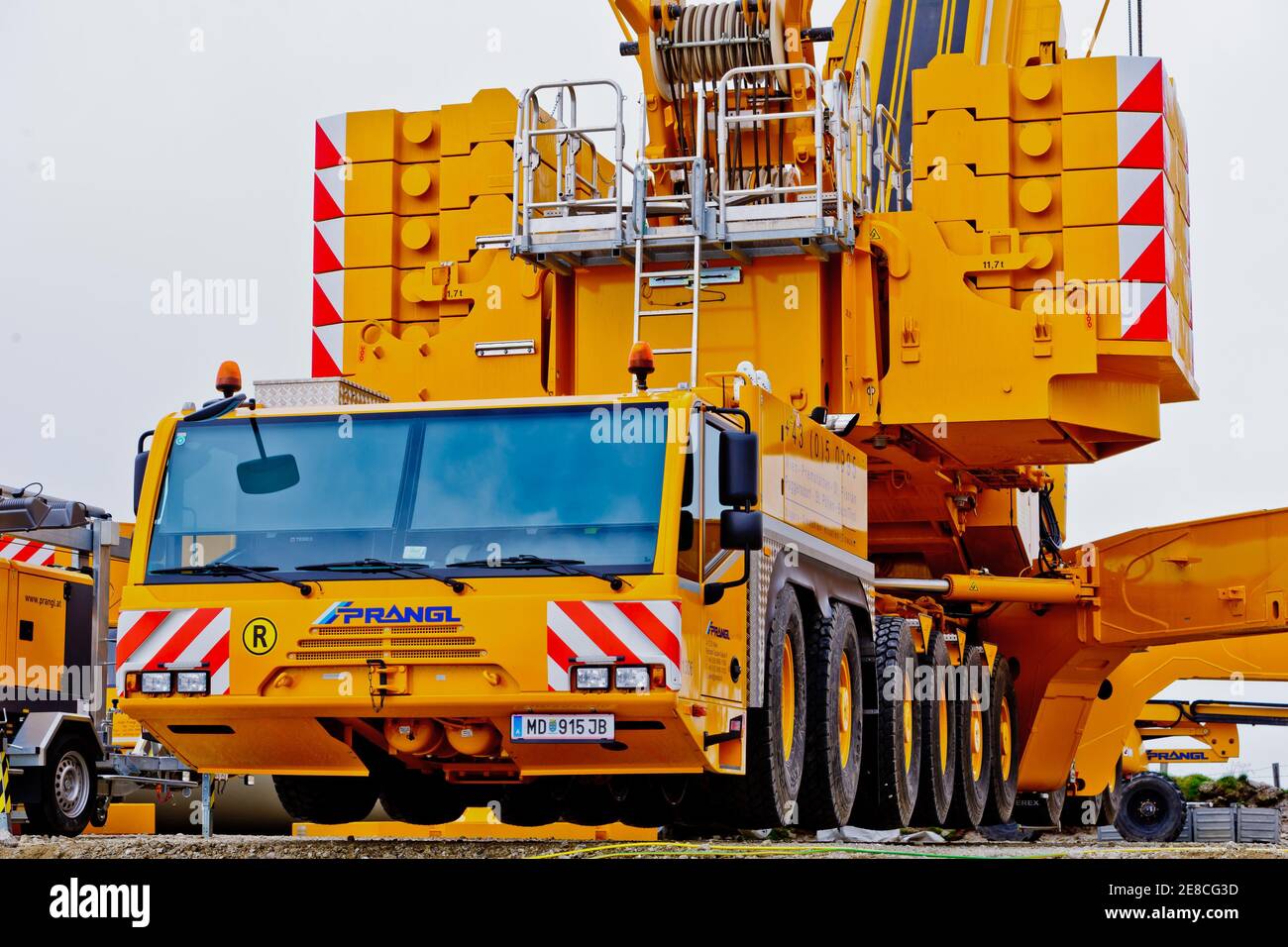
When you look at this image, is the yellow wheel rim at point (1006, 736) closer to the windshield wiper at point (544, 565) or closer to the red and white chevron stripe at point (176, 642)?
the windshield wiper at point (544, 565)

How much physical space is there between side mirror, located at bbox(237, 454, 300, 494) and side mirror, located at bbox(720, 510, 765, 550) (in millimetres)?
1999

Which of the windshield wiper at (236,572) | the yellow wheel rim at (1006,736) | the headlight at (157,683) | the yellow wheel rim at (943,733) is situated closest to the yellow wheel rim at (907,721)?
the yellow wheel rim at (943,733)

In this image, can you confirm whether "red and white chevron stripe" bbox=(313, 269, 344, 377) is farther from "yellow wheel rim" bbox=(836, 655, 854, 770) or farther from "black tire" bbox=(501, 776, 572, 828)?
"yellow wheel rim" bbox=(836, 655, 854, 770)

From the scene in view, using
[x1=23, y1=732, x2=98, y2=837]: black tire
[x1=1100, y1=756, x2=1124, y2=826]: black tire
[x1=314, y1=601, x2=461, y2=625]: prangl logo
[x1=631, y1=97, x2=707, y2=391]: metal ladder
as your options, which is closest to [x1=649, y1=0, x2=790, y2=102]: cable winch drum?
[x1=631, y1=97, x2=707, y2=391]: metal ladder

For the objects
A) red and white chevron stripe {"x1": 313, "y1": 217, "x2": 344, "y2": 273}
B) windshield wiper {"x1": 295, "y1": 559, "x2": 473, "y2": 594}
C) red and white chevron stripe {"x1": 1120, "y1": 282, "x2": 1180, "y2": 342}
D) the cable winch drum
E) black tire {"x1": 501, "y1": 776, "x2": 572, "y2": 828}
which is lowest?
black tire {"x1": 501, "y1": 776, "x2": 572, "y2": 828}

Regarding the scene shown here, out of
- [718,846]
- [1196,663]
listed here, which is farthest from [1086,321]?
[1196,663]

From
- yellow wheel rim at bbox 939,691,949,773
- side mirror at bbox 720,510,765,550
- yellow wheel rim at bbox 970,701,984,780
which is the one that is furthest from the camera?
yellow wheel rim at bbox 970,701,984,780

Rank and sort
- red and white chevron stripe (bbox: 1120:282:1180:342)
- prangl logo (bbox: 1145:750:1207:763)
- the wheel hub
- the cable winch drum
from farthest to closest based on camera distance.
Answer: prangl logo (bbox: 1145:750:1207:763)
the wheel hub
the cable winch drum
red and white chevron stripe (bbox: 1120:282:1180:342)

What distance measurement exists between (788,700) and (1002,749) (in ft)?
19.3

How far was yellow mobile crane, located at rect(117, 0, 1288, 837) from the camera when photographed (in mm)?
9391

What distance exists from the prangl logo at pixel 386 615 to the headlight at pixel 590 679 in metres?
0.57

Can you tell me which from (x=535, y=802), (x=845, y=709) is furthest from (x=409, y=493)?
(x=845, y=709)

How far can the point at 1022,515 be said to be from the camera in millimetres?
16422

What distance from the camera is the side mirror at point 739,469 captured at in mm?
9422
